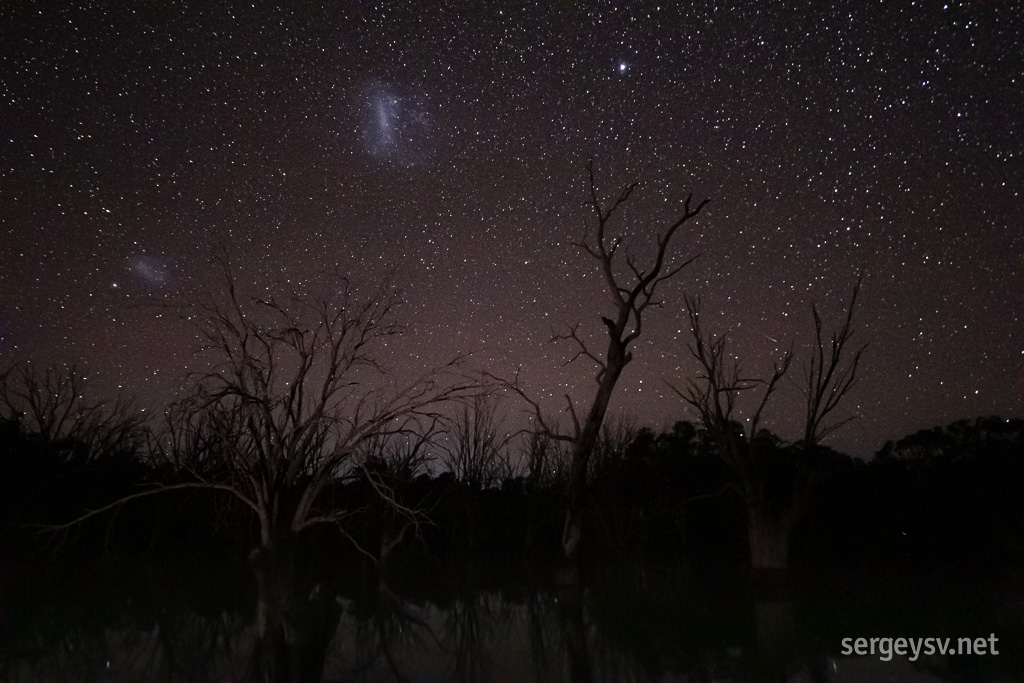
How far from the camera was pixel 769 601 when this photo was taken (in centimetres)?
1600

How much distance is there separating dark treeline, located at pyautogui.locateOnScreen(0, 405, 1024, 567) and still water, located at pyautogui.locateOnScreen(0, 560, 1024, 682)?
3508 millimetres

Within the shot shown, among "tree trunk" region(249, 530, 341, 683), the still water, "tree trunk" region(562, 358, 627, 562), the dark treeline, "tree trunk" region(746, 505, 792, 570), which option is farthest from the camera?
the dark treeline

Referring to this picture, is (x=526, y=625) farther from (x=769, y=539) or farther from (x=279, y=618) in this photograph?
(x=769, y=539)

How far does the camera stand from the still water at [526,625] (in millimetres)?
9742

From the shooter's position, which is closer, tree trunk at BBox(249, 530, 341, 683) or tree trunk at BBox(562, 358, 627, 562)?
tree trunk at BBox(249, 530, 341, 683)

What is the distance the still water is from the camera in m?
9.74

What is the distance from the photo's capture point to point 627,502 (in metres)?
30.4

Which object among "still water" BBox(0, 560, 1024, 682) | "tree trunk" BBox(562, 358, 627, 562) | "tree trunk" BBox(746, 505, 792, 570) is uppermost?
"tree trunk" BBox(562, 358, 627, 562)

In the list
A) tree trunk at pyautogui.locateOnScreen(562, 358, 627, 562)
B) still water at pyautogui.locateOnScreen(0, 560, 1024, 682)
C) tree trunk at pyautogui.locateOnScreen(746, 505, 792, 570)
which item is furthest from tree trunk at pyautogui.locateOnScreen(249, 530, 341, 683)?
tree trunk at pyautogui.locateOnScreen(746, 505, 792, 570)

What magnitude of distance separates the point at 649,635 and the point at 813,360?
32.6 ft

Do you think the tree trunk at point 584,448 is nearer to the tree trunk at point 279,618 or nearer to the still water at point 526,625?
the still water at point 526,625

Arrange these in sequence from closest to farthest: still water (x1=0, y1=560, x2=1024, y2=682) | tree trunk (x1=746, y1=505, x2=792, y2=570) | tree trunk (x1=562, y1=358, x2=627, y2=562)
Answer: still water (x1=0, y1=560, x2=1024, y2=682) < tree trunk (x1=562, y1=358, x2=627, y2=562) < tree trunk (x1=746, y1=505, x2=792, y2=570)

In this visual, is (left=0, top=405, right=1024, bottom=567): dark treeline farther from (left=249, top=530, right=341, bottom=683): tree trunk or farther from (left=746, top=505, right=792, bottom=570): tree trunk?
(left=249, top=530, right=341, bottom=683): tree trunk

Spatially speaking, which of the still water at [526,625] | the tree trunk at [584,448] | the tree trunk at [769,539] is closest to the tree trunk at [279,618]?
the still water at [526,625]
